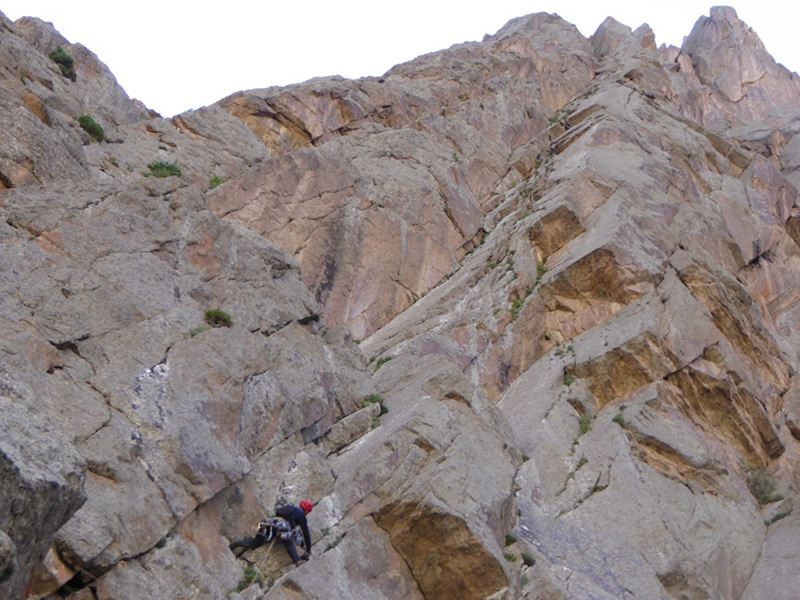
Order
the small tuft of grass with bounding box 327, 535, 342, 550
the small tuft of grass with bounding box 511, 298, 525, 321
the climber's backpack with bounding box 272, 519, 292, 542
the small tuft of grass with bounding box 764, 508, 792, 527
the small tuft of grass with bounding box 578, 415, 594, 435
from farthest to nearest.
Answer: the small tuft of grass with bounding box 511, 298, 525, 321 → the small tuft of grass with bounding box 578, 415, 594, 435 → the small tuft of grass with bounding box 764, 508, 792, 527 → the small tuft of grass with bounding box 327, 535, 342, 550 → the climber's backpack with bounding box 272, 519, 292, 542

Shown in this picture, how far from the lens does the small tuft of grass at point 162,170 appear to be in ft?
97.5

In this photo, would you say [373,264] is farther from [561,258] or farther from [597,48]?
[597,48]

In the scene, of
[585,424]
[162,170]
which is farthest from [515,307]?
[162,170]

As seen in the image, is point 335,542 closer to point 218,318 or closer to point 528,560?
point 528,560

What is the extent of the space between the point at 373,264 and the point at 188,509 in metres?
20.3

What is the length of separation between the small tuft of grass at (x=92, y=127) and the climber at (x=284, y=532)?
61.5ft

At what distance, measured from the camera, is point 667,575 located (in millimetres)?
19641

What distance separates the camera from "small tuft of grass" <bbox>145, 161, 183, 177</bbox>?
2972cm

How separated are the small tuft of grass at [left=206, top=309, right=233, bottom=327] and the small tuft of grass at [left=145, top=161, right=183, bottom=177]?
11.9 metres

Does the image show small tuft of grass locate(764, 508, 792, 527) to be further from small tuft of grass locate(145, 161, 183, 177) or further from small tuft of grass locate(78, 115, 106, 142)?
small tuft of grass locate(78, 115, 106, 142)

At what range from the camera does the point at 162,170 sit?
3003cm

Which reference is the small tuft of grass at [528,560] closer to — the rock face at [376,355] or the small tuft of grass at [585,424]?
the rock face at [376,355]

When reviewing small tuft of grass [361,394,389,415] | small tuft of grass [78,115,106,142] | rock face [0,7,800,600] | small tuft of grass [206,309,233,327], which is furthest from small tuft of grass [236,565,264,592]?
small tuft of grass [78,115,106,142]

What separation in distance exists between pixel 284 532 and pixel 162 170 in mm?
18504
